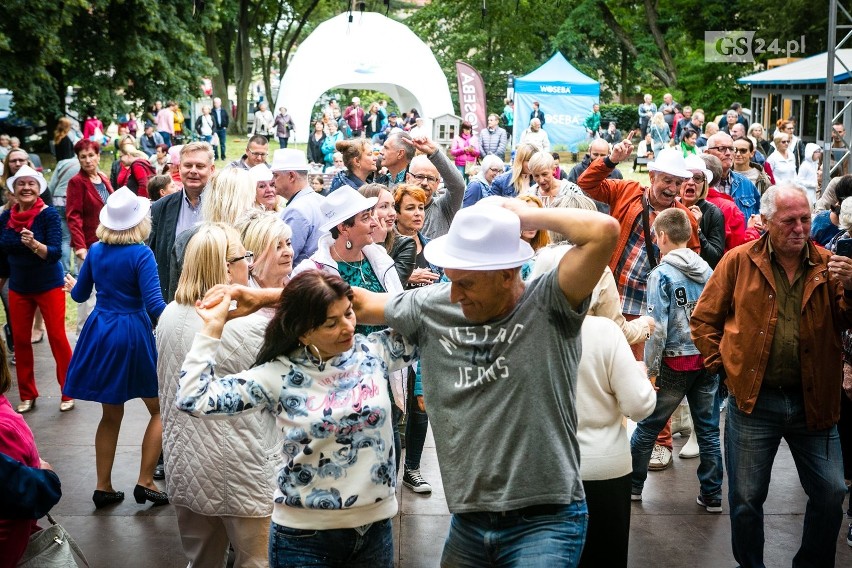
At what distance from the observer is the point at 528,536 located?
3111mm

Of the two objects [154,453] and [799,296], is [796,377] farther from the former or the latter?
[154,453]

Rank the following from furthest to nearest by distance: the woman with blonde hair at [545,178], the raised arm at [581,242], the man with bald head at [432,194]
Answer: the woman with blonde hair at [545,178] < the man with bald head at [432,194] < the raised arm at [581,242]

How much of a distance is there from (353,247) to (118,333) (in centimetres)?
171

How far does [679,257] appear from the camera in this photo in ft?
19.3

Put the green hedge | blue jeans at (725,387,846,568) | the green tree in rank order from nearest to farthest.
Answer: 1. blue jeans at (725,387,846,568)
2. the green hedge
3. the green tree

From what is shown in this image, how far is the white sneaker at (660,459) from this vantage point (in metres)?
6.85

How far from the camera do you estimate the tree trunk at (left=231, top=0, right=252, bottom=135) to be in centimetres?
4647

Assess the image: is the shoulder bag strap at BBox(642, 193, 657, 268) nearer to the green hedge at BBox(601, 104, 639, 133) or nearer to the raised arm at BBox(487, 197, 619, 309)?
the raised arm at BBox(487, 197, 619, 309)

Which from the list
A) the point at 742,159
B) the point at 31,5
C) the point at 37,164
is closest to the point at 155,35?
the point at 31,5

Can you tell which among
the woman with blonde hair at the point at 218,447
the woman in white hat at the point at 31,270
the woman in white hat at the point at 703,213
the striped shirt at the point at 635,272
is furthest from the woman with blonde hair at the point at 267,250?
the woman in white hat at the point at 31,270

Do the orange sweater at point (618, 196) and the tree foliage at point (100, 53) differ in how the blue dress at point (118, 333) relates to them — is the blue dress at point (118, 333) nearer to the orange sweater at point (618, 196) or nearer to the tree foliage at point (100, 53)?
the orange sweater at point (618, 196)

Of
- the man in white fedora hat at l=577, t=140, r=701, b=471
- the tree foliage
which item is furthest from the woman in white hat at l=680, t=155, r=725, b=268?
the tree foliage

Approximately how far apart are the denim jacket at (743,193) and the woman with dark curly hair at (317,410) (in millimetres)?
6617

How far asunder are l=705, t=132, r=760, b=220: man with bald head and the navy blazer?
491 centimetres
